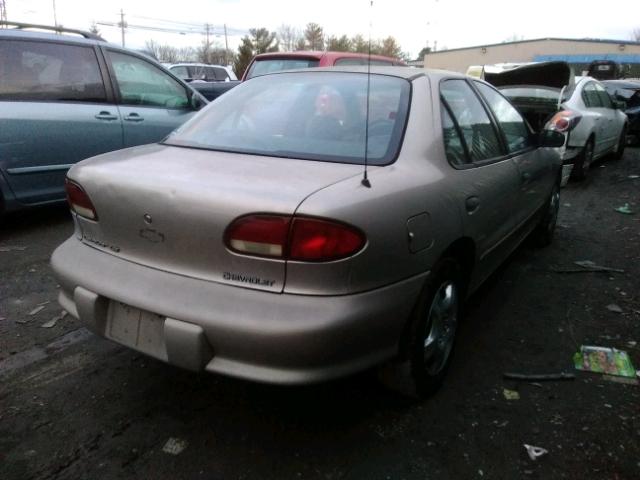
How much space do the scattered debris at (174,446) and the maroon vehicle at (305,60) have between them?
572 cm

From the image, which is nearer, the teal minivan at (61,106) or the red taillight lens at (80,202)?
the red taillight lens at (80,202)

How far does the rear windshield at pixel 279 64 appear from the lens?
25.4ft

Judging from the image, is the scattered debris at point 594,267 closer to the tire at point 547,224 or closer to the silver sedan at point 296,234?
the tire at point 547,224

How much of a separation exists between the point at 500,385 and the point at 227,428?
53.4 inches

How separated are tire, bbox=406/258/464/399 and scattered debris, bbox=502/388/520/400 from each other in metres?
0.30

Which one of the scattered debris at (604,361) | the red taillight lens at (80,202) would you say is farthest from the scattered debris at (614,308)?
the red taillight lens at (80,202)

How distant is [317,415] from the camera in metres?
2.38

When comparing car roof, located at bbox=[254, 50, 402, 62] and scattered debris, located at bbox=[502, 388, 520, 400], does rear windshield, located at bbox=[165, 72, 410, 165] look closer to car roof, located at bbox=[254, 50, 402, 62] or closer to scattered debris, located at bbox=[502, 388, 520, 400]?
scattered debris, located at bbox=[502, 388, 520, 400]

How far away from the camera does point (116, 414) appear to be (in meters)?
2.34

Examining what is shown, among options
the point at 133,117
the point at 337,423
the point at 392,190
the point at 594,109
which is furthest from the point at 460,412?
the point at 594,109

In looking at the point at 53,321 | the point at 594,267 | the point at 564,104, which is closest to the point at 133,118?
the point at 53,321

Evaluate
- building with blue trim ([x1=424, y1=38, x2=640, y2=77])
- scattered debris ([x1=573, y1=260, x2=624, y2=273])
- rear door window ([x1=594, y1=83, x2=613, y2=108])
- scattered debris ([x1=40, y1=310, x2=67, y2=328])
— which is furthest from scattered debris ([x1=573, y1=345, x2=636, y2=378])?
building with blue trim ([x1=424, y1=38, x2=640, y2=77])

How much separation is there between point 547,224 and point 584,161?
3.89 metres

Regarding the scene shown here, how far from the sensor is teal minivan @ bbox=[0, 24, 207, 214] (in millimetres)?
4473
